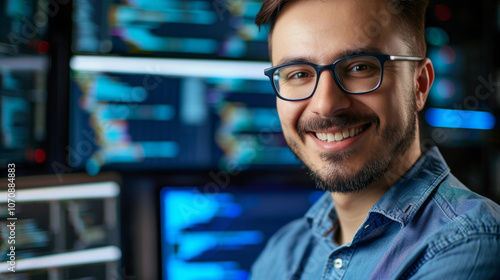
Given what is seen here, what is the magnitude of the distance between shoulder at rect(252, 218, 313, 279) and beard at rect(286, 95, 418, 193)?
11.7 inches

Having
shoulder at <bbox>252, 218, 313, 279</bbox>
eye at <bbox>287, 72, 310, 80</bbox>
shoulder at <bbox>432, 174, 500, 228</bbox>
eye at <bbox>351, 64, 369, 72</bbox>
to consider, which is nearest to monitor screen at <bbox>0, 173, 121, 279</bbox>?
shoulder at <bbox>252, 218, 313, 279</bbox>

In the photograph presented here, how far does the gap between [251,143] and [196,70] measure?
1.00 ft

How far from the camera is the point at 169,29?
4.58 ft

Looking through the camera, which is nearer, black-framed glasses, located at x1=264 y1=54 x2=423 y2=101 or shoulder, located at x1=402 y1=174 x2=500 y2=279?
shoulder, located at x1=402 y1=174 x2=500 y2=279

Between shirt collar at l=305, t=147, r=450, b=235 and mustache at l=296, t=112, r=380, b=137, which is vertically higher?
mustache at l=296, t=112, r=380, b=137

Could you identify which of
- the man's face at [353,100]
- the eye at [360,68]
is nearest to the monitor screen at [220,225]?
the man's face at [353,100]

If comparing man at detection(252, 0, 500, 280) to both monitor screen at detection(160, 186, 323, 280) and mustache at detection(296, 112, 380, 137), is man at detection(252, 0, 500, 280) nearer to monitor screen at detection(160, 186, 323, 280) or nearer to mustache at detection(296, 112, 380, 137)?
mustache at detection(296, 112, 380, 137)

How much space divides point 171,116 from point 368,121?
0.76 m

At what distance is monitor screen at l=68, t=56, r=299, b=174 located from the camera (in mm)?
1343

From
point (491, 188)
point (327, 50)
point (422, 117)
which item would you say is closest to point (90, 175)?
point (327, 50)

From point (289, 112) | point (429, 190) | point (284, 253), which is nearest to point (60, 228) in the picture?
point (284, 253)

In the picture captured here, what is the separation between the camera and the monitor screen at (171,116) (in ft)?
4.41

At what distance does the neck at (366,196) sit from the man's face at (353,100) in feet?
0.06

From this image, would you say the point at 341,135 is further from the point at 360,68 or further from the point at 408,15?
the point at 408,15
